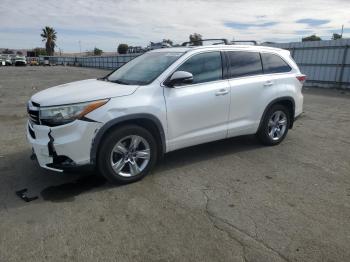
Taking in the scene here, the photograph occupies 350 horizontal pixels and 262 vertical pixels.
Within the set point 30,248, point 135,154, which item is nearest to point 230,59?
point 135,154

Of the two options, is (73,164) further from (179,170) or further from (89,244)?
(179,170)

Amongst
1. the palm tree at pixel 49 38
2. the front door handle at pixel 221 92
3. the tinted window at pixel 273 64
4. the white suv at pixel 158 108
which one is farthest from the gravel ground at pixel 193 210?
the palm tree at pixel 49 38

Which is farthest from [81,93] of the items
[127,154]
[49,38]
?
[49,38]

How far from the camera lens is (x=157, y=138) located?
4.47 metres

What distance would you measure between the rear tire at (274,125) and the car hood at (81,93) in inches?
100

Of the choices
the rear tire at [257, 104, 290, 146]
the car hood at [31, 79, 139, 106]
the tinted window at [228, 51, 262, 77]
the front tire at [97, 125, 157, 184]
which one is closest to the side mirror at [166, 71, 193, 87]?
the car hood at [31, 79, 139, 106]

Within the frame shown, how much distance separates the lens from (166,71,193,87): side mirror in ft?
14.2

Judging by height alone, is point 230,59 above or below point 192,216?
above

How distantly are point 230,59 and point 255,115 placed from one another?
3.37ft

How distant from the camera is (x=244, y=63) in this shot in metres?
5.36

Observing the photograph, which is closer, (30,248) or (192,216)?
(30,248)

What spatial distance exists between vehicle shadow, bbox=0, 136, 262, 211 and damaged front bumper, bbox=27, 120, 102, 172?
0.19 meters

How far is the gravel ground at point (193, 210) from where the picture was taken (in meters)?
2.97

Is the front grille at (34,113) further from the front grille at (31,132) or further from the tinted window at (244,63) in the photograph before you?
the tinted window at (244,63)
